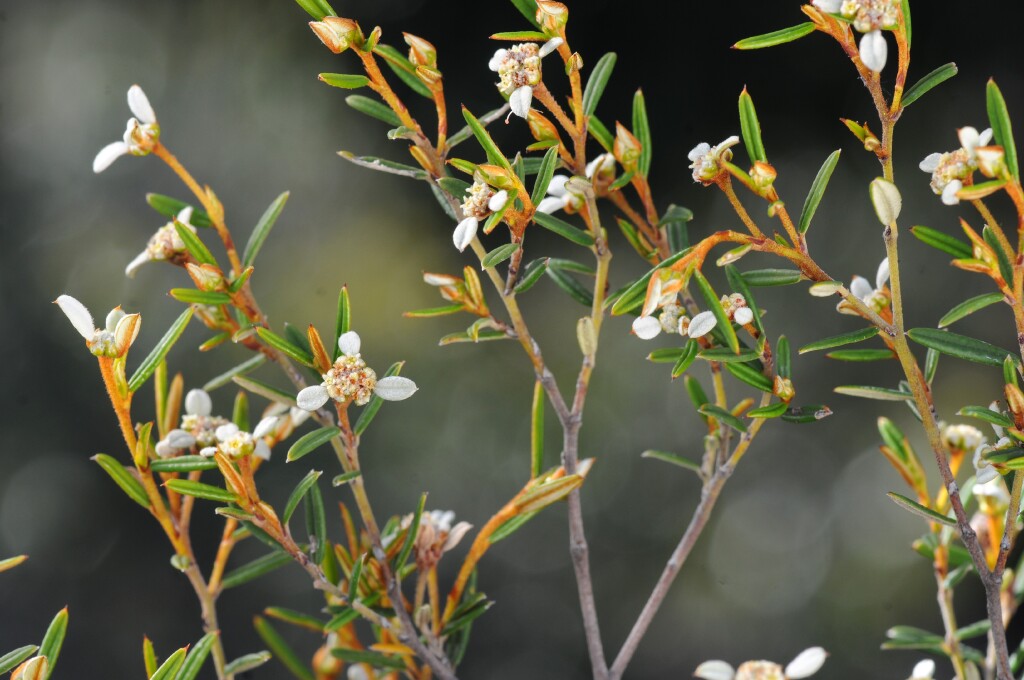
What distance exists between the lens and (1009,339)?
885mm

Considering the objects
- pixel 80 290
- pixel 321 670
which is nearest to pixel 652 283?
pixel 321 670

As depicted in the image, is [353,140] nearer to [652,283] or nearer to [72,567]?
[72,567]

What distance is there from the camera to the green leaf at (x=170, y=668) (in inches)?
12.3

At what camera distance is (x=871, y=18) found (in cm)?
29

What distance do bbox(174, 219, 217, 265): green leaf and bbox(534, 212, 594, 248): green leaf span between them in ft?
0.44

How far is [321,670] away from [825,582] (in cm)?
65

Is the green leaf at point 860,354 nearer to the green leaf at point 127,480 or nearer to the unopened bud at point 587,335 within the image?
the unopened bud at point 587,335

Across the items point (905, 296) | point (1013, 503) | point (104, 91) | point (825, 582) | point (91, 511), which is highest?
point (104, 91)

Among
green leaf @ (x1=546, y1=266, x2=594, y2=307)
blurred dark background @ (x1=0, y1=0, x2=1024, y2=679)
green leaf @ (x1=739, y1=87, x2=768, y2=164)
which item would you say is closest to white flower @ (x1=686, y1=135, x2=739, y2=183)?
green leaf @ (x1=739, y1=87, x2=768, y2=164)

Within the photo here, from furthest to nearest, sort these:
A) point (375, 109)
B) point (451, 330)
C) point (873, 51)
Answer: point (451, 330) < point (375, 109) < point (873, 51)

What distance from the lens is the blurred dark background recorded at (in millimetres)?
912

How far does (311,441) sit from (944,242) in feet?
0.78

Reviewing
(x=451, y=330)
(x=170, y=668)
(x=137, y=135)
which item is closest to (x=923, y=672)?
(x=170, y=668)

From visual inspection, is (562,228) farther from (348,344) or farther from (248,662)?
(248,662)
